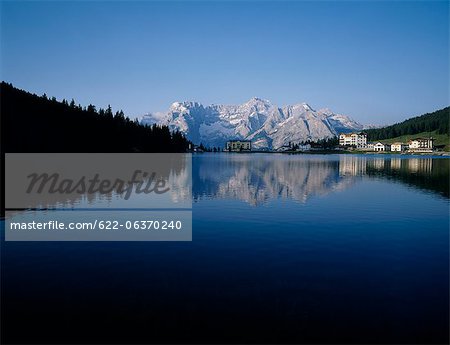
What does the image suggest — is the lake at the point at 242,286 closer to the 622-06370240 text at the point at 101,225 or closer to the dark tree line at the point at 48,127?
the 622-06370240 text at the point at 101,225

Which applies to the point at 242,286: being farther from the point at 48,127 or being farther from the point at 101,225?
the point at 48,127

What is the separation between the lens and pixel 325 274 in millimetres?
21109

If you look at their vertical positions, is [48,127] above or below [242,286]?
above

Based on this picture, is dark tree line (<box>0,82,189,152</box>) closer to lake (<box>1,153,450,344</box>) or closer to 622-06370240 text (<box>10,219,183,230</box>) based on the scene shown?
622-06370240 text (<box>10,219,183,230</box>)

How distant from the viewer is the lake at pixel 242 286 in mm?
14680

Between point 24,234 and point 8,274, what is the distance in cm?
1099

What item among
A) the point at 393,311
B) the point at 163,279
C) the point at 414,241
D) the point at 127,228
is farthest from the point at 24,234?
the point at 414,241

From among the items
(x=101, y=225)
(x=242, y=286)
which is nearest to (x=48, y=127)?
(x=101, y=225)

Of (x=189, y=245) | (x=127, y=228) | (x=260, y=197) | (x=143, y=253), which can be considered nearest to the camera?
(x=143, y=253)

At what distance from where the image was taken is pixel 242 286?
19.2 m

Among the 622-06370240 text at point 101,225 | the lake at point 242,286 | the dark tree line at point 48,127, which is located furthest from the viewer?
the dark tree line at point 48,127

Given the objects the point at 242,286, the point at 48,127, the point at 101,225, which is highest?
the point at 48,127

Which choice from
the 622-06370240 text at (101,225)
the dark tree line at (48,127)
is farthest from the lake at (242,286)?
the dark tree line at (48,127)

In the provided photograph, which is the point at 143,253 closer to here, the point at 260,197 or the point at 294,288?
the point at 294,288
